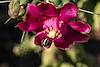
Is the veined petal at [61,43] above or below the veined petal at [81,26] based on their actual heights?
below

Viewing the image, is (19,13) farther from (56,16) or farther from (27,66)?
(27,66)

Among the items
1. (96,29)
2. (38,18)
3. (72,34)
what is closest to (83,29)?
(72,34)

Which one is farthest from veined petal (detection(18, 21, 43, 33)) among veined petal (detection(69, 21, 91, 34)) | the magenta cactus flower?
veined petal (detection(69, 21, 91, 34))

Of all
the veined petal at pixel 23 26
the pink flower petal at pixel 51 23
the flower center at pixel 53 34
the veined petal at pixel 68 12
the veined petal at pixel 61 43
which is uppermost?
the veined petal at pixel 68 12

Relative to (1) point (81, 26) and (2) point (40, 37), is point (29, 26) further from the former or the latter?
(1) point (81, 26)

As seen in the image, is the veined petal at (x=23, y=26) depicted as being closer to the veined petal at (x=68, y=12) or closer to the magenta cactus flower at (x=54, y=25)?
the magenta cactus flower at (x=54, y=25)

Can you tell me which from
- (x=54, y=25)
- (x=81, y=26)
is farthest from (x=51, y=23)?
(x=81, y=26)

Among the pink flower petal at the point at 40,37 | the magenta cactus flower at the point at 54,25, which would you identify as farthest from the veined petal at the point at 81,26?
the pink flower petal at the point at 40,37

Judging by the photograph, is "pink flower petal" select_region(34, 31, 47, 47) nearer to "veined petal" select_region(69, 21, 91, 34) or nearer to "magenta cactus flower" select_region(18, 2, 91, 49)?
"magenta cactus flower" select_region(18, 2, 91, 49)
